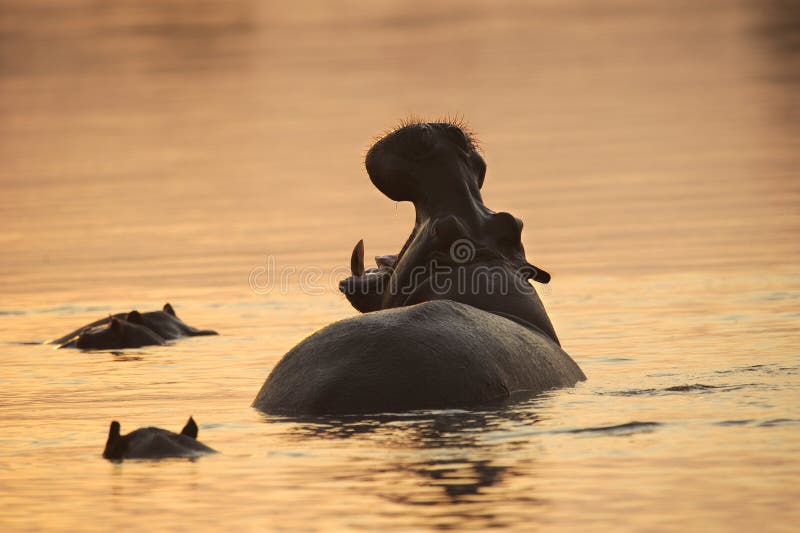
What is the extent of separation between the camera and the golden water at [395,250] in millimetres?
9039

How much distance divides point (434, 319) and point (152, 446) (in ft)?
5.73

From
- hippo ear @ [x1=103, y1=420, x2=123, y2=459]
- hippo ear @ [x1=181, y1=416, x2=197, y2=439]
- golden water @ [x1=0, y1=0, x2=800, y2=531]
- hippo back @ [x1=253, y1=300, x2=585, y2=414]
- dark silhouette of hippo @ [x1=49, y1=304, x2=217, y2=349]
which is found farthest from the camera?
dark silhouette of hippo @ [x1=49, y1=304, x2=217, y2=349]

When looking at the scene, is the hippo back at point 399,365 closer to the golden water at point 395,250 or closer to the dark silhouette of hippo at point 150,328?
the golden water at point 395,250

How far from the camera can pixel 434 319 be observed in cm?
1086

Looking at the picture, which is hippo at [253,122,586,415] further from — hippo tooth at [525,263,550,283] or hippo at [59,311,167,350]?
hippo at [59,311,167,350]

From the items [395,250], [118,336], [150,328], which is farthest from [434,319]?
[395,250]

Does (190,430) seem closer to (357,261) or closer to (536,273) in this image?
(357,261)

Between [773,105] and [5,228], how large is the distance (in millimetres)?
15840

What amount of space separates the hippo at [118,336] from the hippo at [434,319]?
12.2 ft

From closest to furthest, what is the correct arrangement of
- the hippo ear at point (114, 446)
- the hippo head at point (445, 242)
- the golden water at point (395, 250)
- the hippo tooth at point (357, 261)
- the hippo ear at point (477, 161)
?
the golden water at point (395, 250)
the hippo ear at point (114, 446)
the hippo head at point (445, 242)
the hippo tooth at point (357, 261)
the hippo ear at point (477, 161)

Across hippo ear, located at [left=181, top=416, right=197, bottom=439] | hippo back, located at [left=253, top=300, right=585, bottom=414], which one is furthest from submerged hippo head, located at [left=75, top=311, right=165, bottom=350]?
hippo ear, located at [left=181, top=416, right=197, bottom=439]

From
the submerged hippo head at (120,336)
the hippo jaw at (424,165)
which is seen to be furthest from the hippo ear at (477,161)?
the submerged hippo head at (120,336)

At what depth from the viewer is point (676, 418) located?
34.8 ft

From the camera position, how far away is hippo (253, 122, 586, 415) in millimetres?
10586
